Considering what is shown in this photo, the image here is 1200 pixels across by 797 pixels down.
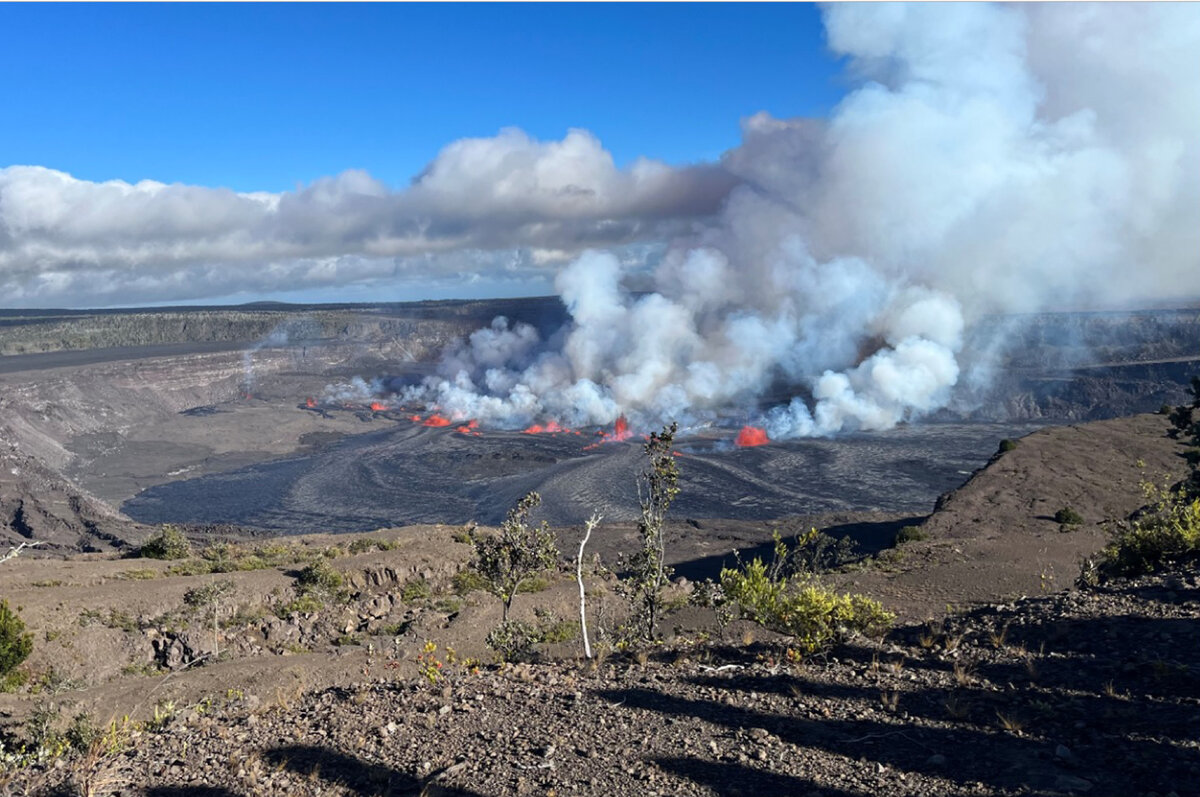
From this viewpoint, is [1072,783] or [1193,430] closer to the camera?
[1072,783]

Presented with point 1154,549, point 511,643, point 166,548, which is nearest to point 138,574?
point 166,548

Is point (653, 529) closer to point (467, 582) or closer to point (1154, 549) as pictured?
point (1154, 549)

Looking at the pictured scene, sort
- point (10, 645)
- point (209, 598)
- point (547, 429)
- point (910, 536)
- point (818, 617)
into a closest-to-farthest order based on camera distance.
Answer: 1. point (818, 617)
2. point (10, 645)
3. point (209, 598)
4. point (910, 536)
5. point (547, 429)

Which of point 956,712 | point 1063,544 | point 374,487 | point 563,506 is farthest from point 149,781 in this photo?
point 374,487

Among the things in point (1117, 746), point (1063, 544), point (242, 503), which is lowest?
point (242, 503)

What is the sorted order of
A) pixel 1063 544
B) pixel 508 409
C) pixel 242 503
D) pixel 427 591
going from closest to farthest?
pixel 1063 544, pixel 427 591, pixel 242 503, pixel 508 409

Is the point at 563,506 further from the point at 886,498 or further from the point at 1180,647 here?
the point at 1180,647

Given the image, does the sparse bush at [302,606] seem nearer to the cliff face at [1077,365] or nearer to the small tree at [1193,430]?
the small tree at [1193,430]

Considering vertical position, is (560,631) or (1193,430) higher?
(1193,430)
